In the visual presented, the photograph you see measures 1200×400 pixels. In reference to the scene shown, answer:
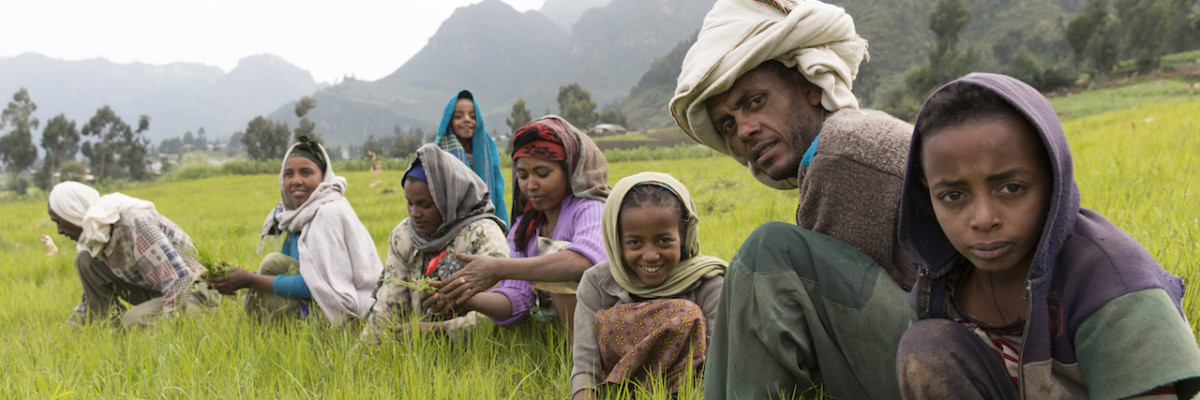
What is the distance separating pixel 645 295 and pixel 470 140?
3516mm

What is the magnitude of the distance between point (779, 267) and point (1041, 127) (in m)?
0.69

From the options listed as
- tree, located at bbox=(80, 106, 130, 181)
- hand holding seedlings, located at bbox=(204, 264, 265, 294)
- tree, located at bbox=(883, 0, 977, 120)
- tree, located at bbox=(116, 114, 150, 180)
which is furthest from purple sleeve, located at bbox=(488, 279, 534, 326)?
tree, located at bbox=(116, 114, 150, 180)

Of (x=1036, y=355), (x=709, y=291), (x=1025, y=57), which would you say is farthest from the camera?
(x=1025, y=57)

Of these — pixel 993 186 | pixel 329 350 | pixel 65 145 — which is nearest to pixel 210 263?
pixel 329 350

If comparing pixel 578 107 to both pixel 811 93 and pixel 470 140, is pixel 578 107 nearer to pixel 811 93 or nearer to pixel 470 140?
pixel 470 140

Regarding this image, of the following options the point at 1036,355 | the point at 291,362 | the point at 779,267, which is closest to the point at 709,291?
the point at 779,267

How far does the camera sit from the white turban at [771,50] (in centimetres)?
206

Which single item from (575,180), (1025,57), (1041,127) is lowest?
(575,180)

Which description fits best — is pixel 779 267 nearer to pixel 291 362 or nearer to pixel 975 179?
pixel 975 179

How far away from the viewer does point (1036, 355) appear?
4.07ft

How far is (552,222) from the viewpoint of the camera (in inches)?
129

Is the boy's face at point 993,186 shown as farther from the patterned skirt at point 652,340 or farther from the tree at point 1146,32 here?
the tree at point 1146,32

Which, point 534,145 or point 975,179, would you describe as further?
point 534,145

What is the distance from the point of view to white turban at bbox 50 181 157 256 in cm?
407
